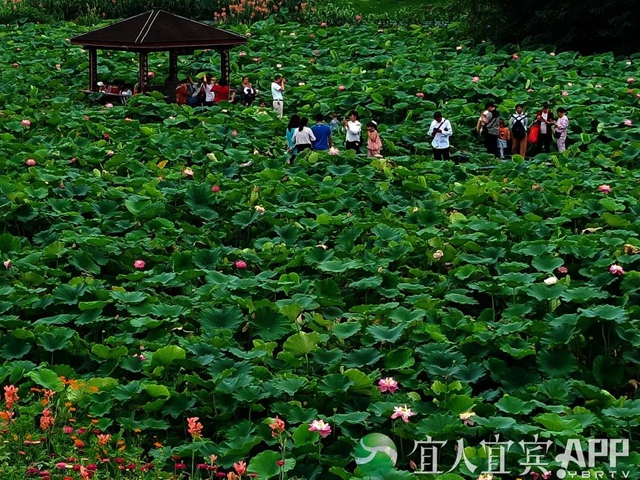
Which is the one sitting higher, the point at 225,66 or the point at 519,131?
the point at 225,66

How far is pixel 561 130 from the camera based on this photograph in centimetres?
1571

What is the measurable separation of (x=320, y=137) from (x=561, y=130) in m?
3.63

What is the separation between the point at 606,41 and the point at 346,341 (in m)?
15.4

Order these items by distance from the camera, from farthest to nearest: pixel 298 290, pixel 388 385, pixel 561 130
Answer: pixel 561 130 < pixel 298 290 < pixel 388 385

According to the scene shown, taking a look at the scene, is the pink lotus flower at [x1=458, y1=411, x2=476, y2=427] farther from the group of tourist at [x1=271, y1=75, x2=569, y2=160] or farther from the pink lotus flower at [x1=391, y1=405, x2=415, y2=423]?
the group of tourist at [x1=271, y1=75, x2=569, y2=160]

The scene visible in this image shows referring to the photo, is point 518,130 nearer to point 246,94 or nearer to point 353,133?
point 353,133

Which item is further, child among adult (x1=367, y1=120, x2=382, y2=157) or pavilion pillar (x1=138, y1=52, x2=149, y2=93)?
pavilion pillar (x1=138, y1=52, x2=149, y2=93)


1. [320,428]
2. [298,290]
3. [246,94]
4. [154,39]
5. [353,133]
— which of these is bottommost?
[246,94]

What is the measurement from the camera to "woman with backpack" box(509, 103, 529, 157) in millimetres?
15945

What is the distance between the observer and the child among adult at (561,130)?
15.7 m

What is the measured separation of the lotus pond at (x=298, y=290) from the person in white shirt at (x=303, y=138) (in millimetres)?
278

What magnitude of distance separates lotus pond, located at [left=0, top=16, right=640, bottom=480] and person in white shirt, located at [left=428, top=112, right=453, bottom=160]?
13.1 inches

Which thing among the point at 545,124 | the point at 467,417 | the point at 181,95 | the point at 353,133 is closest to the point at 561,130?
the point at 545,124

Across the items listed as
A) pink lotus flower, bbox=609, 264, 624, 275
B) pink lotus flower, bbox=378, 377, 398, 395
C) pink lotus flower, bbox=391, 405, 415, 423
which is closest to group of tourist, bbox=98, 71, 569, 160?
pink lotus flower, bbox=609, 264, 624, 275
